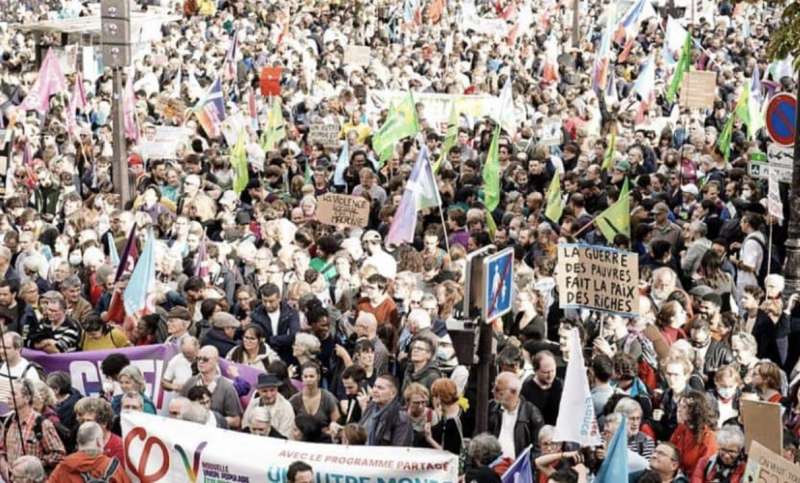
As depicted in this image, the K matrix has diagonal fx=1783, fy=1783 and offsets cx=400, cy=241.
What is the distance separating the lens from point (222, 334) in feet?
40.8

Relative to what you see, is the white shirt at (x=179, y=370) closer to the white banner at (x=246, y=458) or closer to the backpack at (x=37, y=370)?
A: the backpack at (x=37, y=370)

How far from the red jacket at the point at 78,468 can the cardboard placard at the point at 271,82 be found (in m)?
16.3

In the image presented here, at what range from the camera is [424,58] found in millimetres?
30297

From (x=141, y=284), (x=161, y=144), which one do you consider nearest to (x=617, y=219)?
(x=141, y=284)

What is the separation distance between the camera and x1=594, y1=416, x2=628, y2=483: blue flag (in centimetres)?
909

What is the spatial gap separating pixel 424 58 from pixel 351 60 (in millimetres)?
2485

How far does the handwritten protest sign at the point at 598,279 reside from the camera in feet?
38.2

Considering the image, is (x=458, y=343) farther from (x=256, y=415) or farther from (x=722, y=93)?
(x=722, y=93)

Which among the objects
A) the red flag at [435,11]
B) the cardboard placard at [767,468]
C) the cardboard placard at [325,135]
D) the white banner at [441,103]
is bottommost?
the cardboard placard at [767,468]

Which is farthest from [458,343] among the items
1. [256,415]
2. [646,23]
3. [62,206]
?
[646,23]

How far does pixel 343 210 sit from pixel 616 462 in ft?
23.7

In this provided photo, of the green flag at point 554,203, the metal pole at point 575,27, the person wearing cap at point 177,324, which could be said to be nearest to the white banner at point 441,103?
the green flag at point 554,203

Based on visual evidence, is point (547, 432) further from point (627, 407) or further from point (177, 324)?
point (177, 324)

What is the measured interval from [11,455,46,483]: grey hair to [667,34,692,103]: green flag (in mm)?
13426
